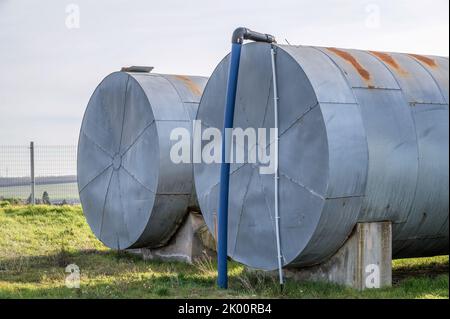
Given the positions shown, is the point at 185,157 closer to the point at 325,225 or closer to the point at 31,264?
the point at 31,264

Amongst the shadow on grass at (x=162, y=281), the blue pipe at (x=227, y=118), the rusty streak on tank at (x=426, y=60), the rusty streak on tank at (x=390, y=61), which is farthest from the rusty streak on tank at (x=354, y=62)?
the shadow on grass at (x=162, y=281)

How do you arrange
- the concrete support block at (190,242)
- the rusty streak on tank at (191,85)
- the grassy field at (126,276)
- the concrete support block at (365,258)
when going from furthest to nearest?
the rusty streak on tank at (191,85), the concrete support block at (190,242), the grassy field at (126,276), the concrete support block at (365,258)

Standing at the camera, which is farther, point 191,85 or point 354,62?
point 191,85

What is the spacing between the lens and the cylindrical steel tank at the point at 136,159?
466 inches

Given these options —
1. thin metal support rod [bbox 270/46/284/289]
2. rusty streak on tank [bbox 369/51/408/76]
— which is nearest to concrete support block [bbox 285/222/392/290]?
thin metal support rod [bbox 270/46/284/289]

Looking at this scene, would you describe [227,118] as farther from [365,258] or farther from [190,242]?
[190,242]

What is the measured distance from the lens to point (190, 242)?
39.3ft

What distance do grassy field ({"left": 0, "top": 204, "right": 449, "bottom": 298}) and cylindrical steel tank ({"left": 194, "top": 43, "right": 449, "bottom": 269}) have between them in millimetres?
402

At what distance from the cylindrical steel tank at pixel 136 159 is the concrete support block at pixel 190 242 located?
14 centimetres

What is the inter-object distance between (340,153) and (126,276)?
3.96 m

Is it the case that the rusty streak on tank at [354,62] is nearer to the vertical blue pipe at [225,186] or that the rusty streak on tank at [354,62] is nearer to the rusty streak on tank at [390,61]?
the rusty streak on tank at [390,61]

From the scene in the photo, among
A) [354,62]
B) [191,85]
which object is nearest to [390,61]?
[354,62]

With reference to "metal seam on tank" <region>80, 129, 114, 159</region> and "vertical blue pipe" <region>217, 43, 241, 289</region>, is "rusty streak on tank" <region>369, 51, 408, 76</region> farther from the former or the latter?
"metal seam on tank" <region>80, 129, 114, 159</region>
